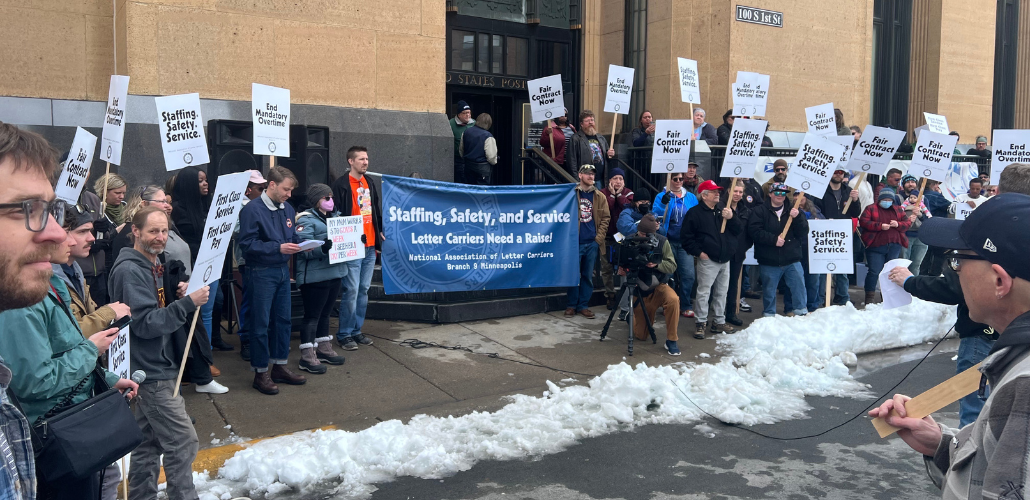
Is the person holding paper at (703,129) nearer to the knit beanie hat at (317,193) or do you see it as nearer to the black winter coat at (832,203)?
the black winter coat at (832,203)

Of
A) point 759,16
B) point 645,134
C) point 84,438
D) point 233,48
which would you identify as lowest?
point 84,438

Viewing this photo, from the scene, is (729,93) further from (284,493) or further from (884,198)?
(284,493)

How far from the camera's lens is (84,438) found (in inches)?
101

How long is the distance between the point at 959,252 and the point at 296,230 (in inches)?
250

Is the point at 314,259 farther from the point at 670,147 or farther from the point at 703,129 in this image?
the point at 703,129

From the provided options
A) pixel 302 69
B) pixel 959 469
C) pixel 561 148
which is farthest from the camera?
pixel 561 148

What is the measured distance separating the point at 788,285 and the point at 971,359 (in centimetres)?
596

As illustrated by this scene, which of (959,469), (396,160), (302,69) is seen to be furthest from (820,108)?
(959,469)

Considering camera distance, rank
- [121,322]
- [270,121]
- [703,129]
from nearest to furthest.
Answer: [121,322] < [270,121] < [703,129]

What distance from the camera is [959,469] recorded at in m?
2.14

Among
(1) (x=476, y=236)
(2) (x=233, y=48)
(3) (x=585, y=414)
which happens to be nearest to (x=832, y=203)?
(1) (x=476, y=236)

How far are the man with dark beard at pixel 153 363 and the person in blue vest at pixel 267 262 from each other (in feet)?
8.42

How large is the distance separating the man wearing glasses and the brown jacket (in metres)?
9.18

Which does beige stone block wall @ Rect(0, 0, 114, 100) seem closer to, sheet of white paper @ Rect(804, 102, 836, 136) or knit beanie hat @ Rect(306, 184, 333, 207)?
knit beanie hat @ Rect(306, 184, 333, 207)
